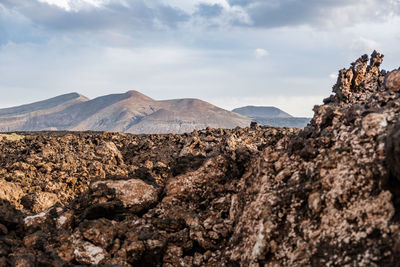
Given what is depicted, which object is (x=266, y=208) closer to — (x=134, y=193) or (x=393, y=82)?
(x=393, y=82)

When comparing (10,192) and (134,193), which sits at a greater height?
(134,193)

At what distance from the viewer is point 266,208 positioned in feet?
30.4

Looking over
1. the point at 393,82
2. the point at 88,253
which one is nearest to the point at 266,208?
the point at 88,253

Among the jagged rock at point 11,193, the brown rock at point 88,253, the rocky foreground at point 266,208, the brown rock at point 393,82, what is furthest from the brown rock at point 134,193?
the jagged rock at point 11,193

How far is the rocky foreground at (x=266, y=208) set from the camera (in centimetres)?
788

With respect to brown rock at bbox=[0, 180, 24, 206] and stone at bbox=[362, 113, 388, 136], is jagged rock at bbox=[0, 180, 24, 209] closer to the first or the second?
brown rock at bbox=[0, 180, 24, 206]

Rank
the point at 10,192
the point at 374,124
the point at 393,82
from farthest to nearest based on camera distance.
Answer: the point at 10,192
the point at 393,82
the point at 374,124

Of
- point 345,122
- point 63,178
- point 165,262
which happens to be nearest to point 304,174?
point 345,122

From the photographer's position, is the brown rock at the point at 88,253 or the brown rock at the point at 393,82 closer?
the brown rock at the point at 88,253

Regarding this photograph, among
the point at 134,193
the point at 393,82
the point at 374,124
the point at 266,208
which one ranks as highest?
the point at 393,82

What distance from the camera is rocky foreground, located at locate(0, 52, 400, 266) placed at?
25.8ft

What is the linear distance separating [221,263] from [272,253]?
1.76 metres

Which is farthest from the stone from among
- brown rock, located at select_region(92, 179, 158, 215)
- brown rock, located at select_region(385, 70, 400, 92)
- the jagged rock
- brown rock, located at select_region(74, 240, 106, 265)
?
the jagged rock

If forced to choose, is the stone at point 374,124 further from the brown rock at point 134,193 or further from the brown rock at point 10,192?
the brown rock at point 10,192
